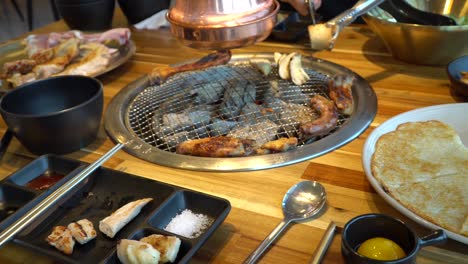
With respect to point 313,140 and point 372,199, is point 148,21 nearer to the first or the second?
point 313,140

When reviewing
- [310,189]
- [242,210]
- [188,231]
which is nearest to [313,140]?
[310,189]

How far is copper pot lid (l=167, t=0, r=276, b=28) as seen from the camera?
3.41 feet

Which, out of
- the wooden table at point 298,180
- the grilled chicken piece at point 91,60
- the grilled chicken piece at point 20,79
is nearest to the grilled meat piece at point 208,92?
the wooden table at point 298,180

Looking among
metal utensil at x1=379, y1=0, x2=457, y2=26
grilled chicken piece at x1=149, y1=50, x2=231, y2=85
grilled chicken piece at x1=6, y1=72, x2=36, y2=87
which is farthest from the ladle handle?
grilled chicken piece at x1=6, y1=72, x2=36, y2=87

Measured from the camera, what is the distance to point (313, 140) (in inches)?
48.9

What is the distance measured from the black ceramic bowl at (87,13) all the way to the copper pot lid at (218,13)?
1.33 metres

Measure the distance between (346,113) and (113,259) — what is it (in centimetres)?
83

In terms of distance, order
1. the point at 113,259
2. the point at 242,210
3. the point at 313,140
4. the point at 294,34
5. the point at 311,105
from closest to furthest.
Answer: the point at 113,259
the point at 242,210
the point at 313,140
the point at 311,105
the point at 294,34

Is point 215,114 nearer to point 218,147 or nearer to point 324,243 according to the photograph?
point 218,147

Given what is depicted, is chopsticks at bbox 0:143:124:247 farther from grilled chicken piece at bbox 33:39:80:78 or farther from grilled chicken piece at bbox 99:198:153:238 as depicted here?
grilled chicken piece at bbox 33:39:80:78

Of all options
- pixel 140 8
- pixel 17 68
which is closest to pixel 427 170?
pixel 17 68

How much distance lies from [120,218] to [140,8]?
170 cm

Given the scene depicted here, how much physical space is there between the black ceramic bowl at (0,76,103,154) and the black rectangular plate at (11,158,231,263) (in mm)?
207

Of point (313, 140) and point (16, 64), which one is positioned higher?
point (16, 64)
